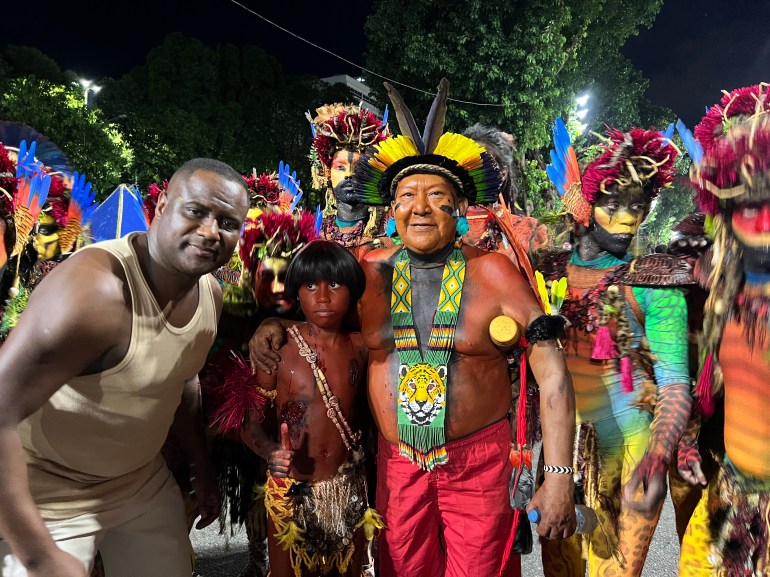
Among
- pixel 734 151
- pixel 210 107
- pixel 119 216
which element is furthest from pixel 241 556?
pixel 210 107

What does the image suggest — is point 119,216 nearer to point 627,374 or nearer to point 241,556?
point 241,556

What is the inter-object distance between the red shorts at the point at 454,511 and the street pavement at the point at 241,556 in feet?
4.44

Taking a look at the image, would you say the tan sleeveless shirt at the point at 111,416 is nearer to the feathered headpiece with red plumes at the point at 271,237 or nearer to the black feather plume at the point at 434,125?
the feathered headpiece with red plumes at the point at 271,237

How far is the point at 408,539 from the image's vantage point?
8.13 ft

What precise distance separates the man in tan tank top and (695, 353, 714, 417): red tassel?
6.27 ft


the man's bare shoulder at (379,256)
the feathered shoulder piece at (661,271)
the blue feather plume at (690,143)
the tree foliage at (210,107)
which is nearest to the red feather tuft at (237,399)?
the man's bare shoulder at (379,256)

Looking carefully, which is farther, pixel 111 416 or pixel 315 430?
pixel 315 430

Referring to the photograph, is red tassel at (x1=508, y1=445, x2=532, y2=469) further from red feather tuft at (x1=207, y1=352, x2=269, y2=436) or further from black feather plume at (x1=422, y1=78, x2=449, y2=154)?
black feather plume at (x1=422, y1=78, x2=449, y2=154)

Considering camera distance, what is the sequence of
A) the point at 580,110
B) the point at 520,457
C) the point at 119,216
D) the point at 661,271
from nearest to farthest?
the point at 520,457 → the point at 661,271 → the point at 119,216 → the point at 580,110

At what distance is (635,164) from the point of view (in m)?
2.99

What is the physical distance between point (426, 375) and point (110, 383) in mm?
1160

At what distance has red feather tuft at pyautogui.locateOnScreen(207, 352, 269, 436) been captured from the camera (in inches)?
99.0

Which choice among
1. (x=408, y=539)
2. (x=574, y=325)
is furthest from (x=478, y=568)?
(x=574, y=325)

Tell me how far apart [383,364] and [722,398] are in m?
1.41
